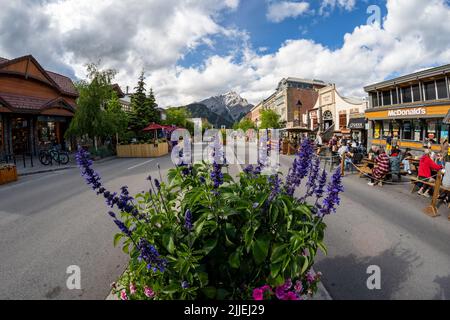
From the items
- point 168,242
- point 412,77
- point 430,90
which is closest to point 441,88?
point 430,90

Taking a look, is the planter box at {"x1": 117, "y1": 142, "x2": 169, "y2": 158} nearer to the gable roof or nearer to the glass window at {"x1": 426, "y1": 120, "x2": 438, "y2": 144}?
the gable roof

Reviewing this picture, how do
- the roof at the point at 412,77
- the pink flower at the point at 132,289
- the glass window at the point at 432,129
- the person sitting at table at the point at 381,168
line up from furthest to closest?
the glass window at the point at 432,129
the roof at the point at 412,77
the person sitting at table at the point at 381,168
the pink flower at the point at 132,289

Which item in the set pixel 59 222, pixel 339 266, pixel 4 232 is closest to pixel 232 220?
pixel 339 266

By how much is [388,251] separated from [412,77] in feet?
61.4

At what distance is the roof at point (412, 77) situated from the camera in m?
15.4

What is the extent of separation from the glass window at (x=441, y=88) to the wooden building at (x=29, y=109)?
1106 inches

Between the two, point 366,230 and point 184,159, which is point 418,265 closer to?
point 366,230

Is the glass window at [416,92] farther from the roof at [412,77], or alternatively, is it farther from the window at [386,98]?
the window at [386,98]

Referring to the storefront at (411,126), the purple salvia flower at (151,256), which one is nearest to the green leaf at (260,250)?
the purple salvia flower at (151,256)

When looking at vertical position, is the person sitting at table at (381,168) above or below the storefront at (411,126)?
below

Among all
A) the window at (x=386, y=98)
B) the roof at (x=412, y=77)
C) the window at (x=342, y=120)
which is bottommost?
the window at (x=342, y=120)

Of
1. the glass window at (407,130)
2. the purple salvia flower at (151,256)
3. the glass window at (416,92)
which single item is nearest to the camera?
the purple salvia flower at (151,256)

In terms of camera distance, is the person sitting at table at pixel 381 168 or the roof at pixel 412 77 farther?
the roof at pixel 412 77

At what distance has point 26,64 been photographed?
2036cm
